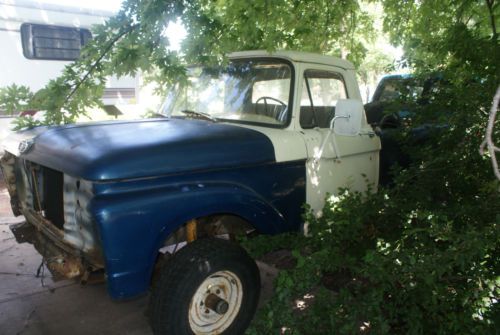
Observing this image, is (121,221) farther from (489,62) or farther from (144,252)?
(489,62)

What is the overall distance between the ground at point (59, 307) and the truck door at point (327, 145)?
1128 millimetres

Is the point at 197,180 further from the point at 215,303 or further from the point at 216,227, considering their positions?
the point at 215,303

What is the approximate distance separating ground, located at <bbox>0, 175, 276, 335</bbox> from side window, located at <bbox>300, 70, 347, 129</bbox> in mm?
1559

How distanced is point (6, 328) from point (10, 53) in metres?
5.41

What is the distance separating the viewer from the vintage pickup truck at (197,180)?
227cm

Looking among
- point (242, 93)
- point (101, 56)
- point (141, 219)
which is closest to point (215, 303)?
point (141, 219)

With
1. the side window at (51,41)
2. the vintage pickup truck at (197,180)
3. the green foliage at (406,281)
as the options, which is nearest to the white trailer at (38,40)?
the side window at (51,41)

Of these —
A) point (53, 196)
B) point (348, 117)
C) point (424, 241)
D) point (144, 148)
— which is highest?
point (348, 117)

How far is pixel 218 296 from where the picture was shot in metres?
2.63

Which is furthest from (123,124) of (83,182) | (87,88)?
(83,182)

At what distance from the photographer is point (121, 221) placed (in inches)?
86.3

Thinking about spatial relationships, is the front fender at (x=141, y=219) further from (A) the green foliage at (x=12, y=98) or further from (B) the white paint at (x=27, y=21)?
(B) the white paint at (x=27, y=21)

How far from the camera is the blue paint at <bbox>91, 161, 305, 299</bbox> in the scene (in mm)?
2189

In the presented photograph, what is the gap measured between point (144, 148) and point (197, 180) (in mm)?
372
